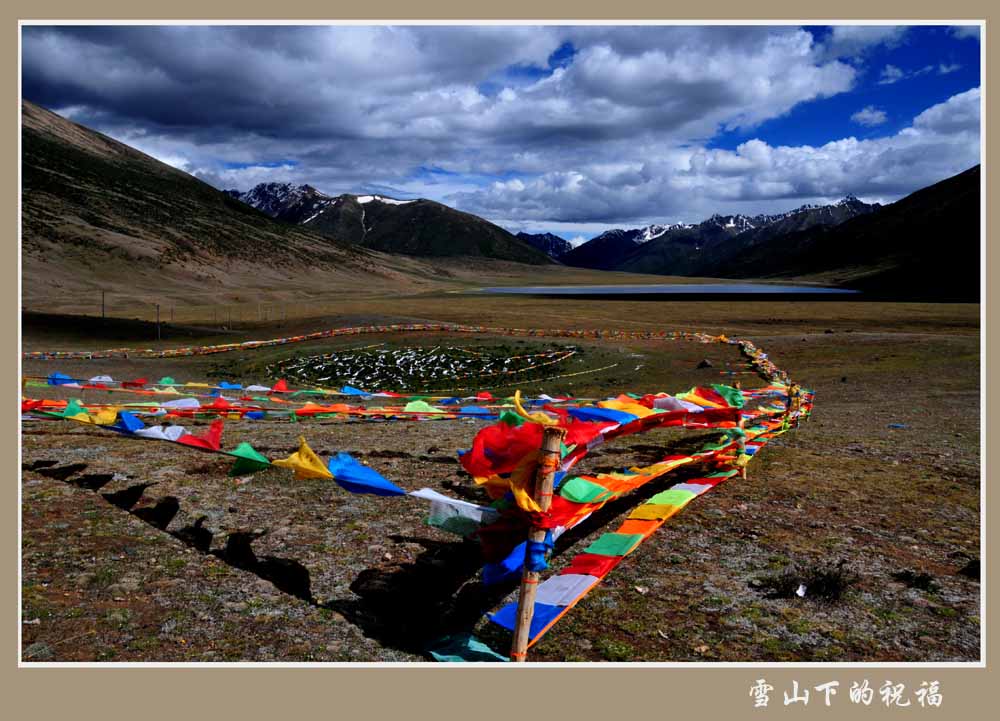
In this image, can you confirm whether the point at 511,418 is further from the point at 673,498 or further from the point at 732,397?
the point at 732,397

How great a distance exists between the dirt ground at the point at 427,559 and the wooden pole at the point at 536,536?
452mm

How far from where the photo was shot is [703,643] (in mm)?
6023

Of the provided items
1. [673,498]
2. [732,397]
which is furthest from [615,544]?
[732,397]

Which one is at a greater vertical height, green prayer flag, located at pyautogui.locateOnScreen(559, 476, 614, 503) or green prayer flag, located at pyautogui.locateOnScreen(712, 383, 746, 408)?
green prayer flag, located at pyautogui.locateOnScreen(712, 383, 746, 408)

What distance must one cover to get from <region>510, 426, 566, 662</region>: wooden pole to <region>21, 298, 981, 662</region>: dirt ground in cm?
45

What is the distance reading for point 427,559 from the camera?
767cm

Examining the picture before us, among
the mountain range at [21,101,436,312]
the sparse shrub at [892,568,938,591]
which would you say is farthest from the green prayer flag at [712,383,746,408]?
the mountain range at [21,101,436,312]

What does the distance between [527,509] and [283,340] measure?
4075 cm

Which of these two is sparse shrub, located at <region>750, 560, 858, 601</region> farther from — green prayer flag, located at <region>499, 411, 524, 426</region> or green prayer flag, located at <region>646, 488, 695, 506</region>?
green prayer flag, located at <region>499, 411, 524, 426</region>

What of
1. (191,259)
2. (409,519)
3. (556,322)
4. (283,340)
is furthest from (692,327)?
(191,259)

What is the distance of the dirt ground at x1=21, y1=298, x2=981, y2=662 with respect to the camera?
5.97 metres

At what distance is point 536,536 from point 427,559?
219 cm

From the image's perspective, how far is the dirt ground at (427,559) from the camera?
5969mm

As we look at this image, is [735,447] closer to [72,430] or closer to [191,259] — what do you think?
[72,430]
